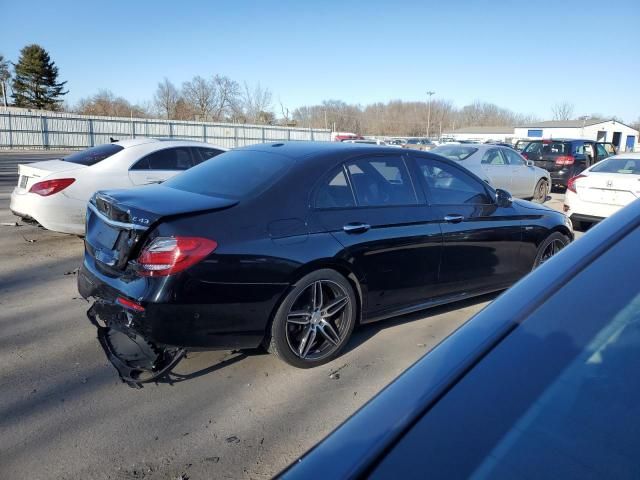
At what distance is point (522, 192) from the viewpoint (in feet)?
39.4

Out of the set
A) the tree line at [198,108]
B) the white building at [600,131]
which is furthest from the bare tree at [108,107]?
the white building at [600,131]

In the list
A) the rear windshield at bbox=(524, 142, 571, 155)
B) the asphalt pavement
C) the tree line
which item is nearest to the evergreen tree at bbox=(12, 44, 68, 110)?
the tree line

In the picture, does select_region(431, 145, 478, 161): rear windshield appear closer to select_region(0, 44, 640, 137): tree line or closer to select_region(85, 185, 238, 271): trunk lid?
select_region(85, 185, 238, 271): trunk lid

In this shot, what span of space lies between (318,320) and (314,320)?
1.4 inches

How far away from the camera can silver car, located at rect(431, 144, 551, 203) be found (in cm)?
1123

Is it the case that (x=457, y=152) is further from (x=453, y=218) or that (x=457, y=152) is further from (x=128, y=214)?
(x=128, y=214)

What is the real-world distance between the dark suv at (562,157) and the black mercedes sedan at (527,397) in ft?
48.7

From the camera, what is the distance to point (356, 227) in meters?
3.61

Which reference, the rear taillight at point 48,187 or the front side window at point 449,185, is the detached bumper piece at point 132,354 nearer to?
the front side window at point 449,185

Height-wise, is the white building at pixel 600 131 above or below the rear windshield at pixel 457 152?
above

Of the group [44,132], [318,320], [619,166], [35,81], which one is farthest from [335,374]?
[35,81]

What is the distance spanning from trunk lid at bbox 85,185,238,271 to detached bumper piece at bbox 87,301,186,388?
12.1 inches

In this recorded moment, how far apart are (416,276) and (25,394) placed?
292cm

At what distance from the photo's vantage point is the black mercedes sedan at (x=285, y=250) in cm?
297
